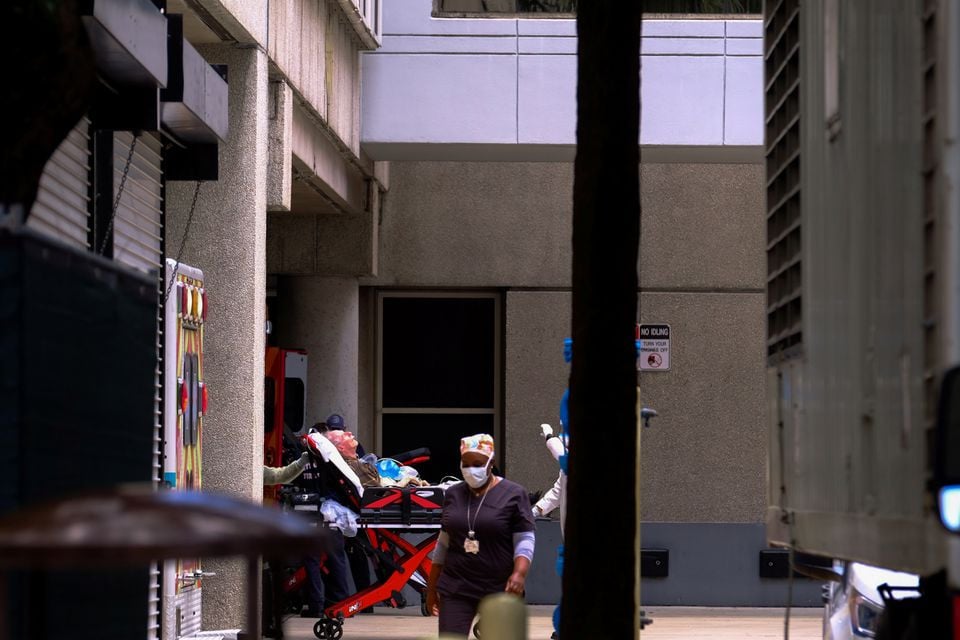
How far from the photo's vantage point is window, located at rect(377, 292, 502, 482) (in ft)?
69.4

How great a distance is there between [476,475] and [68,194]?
10.3 ft

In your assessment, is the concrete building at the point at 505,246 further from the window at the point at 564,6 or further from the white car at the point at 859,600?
the white car at the point at 859,600

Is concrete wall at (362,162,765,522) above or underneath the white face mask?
above

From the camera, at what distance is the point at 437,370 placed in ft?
69.5

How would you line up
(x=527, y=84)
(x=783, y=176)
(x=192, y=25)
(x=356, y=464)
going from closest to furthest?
(x=783, y=176) → (x=192, y=25) → (x=356, y=464) → (x=527, y=84)

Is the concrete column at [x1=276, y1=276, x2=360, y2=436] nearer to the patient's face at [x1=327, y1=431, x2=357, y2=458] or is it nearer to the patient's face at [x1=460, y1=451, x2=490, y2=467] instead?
the patient's face at [x1=327, y1=431, x2=357, y2=458]

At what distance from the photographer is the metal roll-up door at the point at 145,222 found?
34.9 feet

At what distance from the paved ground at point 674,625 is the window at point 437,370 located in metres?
2.82

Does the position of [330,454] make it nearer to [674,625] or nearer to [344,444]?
[344,444]

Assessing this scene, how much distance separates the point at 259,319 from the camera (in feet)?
45.7

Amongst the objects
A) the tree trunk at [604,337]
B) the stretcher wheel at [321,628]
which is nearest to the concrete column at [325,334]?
the stretcher wheel at [321,628]

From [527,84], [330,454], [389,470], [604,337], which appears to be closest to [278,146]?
[330,454]

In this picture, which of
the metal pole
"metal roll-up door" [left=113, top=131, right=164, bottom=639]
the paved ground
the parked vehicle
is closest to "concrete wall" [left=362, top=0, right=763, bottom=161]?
the paved ground

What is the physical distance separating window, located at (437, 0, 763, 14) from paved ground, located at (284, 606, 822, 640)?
608cm
